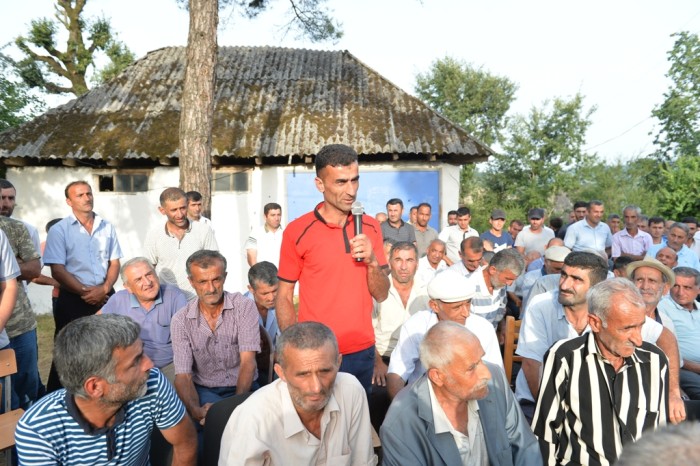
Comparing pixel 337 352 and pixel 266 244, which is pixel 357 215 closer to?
pixel 337 352

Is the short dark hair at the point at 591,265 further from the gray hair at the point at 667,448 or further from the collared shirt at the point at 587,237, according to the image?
the collared shirt at the point at 587,237

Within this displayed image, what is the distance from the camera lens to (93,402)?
2.00 metres

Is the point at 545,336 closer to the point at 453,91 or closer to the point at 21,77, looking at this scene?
the point at 21,77

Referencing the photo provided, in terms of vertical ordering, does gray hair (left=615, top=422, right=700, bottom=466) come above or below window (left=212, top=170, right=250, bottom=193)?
below

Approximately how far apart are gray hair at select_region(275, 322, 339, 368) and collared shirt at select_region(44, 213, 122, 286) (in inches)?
122

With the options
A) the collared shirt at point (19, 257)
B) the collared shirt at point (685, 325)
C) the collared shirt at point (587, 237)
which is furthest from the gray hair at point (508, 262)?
the collared shirt at point (19, 257)

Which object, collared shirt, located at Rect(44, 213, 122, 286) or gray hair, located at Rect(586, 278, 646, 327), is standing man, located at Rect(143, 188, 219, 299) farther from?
gray hair, located at Rect(586, 278, 646, 327)

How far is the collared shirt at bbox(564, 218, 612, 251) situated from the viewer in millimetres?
7125

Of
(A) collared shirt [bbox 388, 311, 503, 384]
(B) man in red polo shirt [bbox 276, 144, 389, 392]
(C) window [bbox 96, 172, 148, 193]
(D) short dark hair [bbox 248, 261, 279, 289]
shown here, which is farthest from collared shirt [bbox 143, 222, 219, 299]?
(C) window [bbox 96, 172, 148, 193]

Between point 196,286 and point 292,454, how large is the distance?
59.7 inches

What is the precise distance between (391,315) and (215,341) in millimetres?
1519

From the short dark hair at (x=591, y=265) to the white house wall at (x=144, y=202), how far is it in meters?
6.38

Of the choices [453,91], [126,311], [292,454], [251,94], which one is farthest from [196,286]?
[453,91]

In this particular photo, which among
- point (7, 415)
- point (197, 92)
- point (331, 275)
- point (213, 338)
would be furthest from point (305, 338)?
point (197, 92)
